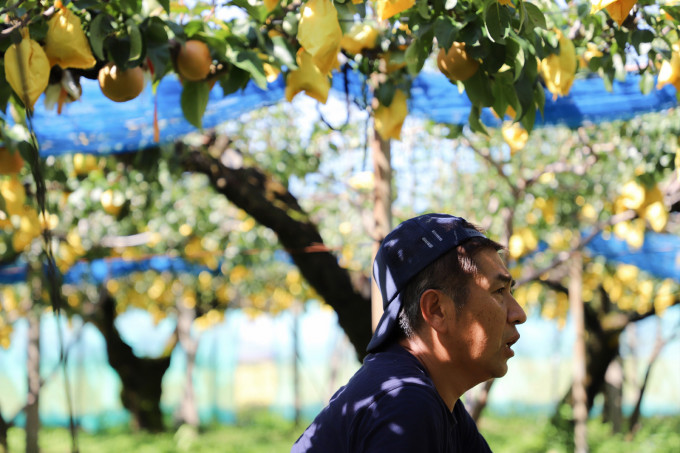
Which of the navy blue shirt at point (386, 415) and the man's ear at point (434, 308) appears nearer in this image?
the navy blue shirt at point (386, 415)

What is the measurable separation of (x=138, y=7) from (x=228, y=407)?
11.1 meters

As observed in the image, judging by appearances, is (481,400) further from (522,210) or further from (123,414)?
(123,414)

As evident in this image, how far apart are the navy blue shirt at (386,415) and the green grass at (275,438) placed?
657 centimetres

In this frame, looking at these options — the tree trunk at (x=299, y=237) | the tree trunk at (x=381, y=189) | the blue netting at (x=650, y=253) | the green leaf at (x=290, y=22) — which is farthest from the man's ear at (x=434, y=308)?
the blue netting at (x=650, y=253)

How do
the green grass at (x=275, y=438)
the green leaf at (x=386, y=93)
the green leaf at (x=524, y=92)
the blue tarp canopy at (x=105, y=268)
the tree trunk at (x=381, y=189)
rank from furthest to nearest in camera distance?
the green grass at (x=275, y=438)
the blue tarp canopy at (x=105, y=268)
the tree trunk at (x=381, y=189)
the green leaf at (x=386, y=93)
the green leaf at (x=524, y=92)

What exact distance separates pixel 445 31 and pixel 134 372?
26.3ft

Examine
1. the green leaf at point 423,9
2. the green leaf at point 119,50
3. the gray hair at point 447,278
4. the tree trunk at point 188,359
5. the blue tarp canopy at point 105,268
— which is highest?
the green leaf at point 423,9

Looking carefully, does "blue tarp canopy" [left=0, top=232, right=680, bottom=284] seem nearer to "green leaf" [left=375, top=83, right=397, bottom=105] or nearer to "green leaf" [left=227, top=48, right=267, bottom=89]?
"green leaf" [left=375, top=83, right=397, bottom=105]

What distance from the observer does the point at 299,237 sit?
12.7 feet

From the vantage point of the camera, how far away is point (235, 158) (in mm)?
4051

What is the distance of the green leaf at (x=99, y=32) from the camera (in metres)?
1.63

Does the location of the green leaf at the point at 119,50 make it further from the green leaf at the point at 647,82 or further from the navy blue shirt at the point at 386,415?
the green leaf at the point at 647,82

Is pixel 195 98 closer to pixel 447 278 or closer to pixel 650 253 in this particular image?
pixel 447 278

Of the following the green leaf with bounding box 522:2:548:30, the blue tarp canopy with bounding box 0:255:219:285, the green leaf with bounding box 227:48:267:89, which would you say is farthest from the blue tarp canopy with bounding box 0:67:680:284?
the blue tarp canopy with bounding box 0:255:219:285
